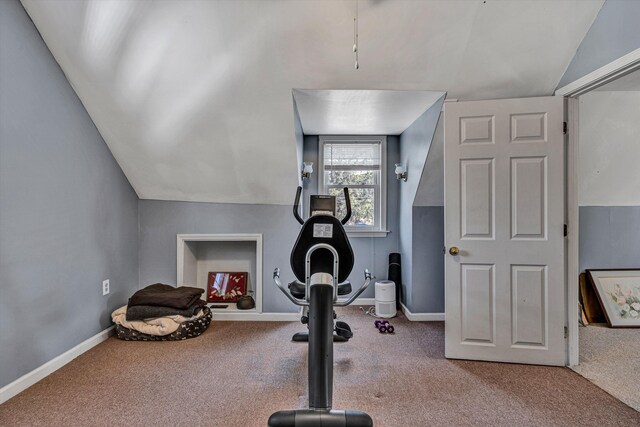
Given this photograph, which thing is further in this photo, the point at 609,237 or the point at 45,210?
the point at 609,237

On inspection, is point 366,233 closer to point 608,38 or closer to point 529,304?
point 529,304

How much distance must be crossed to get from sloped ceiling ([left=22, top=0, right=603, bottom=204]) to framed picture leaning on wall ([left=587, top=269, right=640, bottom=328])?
225 centimetres

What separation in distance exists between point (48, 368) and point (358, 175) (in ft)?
11.1

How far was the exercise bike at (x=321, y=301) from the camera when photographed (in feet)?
4.81

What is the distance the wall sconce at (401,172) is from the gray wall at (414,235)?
0.19 feet

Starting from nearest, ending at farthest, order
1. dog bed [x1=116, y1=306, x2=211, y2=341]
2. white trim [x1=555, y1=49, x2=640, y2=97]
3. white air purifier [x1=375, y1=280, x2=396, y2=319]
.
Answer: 1. white trim [x1=555, y1=49, x2=640, y2=97]
2. dog bed [x1=116, y1=306, x2=211, y2=341]
3. white air purifier [x1=375, y1=280, x2=396, y2=319]

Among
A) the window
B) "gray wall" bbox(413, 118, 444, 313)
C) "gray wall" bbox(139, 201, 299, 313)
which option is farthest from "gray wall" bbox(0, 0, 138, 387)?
"gray wall" bbox(413, 118, 444, 313)

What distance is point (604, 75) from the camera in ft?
6.31

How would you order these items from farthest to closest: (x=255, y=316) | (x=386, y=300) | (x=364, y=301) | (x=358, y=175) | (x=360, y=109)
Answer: (x=358, y=175)
(x=364, y=301)
(x=386, y=300)
(x=255, y=316)
(x=360, y=109)

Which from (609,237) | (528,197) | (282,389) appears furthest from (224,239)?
(609,237)

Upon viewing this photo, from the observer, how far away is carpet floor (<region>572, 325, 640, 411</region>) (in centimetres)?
192

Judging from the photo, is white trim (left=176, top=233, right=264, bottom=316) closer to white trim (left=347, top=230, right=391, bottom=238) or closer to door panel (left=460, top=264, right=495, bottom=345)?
white trim (left=347, top=230, right=391, bottom=238)

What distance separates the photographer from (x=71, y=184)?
2326 millimetres

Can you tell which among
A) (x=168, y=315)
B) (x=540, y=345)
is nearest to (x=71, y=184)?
(x=168, y=315)
